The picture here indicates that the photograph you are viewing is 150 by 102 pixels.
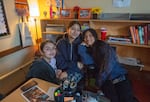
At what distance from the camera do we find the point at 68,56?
2.09m

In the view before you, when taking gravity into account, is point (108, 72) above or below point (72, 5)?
below

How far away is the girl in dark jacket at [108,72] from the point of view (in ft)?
6.00

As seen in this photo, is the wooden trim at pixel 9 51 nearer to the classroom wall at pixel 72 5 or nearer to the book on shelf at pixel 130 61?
the classroom wall at pixel 72 5

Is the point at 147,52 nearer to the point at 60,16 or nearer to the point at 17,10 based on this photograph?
the point at 60,16

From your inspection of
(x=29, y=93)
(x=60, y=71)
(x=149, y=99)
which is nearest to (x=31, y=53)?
(x=60, y=71)

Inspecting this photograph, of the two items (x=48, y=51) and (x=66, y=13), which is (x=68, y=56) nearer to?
(x=48, y=51)

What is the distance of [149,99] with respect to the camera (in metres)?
2.07

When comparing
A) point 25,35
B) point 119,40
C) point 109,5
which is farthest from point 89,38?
point 25,35

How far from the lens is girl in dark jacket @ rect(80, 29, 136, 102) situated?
6.00ft

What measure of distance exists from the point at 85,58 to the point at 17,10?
149 centimetres

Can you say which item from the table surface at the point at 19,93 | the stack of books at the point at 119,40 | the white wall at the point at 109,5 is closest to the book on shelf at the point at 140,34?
the stack of books at the point at 119,40

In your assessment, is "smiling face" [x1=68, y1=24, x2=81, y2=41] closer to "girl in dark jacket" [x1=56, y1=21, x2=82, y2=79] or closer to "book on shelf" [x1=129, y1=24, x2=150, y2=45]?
"girl in dark jacket" [x1=56, y1=21, x2=82, y2=79]

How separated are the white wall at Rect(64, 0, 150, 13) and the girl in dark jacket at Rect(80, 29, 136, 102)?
0.90m

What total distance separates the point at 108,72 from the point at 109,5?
128 centimetres
